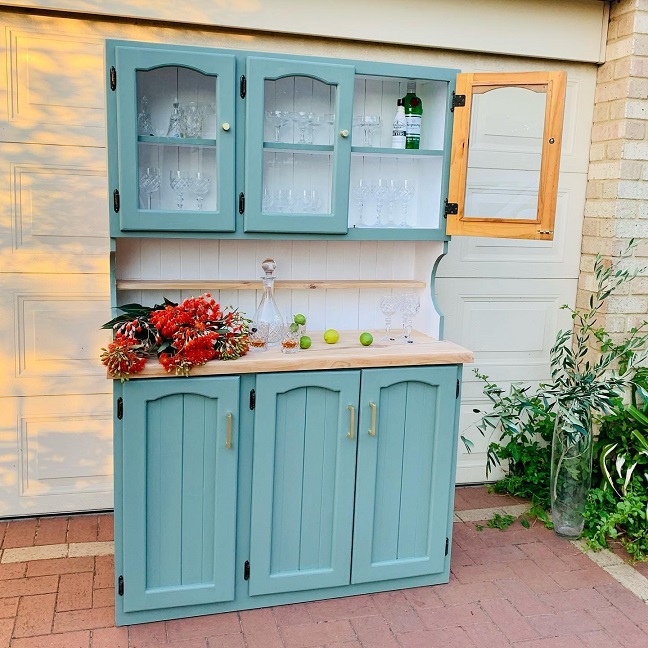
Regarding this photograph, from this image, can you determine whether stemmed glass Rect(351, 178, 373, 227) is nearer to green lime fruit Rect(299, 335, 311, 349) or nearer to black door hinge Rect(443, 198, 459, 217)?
black door hinge Rect(443, 198, 459, 217)

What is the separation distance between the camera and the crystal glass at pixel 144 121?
2682 mm

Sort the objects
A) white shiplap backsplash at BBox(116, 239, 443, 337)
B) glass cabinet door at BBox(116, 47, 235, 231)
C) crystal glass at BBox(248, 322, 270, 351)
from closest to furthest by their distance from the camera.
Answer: glass cabinet door at BBox(116, 47, 235, 231)
crystal glass at BBox(248, 322, 270, 351)
white shiplap backsplash at BBox(116, 239, 443, 337)

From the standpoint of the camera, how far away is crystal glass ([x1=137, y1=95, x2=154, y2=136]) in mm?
2682

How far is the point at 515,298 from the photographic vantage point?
3967mm

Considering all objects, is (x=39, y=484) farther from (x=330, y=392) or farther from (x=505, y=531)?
(x=505, y=531)

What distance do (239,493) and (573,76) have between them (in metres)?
2.79

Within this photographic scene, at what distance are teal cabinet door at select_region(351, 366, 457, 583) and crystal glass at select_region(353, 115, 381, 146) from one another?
3.41ft

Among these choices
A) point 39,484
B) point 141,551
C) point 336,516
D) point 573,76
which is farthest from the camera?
point 573,76

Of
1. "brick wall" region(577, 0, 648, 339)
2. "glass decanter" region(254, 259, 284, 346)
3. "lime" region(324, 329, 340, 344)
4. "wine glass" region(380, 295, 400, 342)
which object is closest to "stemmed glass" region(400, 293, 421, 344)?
"wine glass" region(380, 295, 400, 342)

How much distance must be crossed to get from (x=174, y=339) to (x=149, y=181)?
65 centimetres

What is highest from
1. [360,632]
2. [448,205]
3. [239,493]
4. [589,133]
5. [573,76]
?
[573,76]

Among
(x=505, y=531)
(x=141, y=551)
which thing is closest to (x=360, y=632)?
(x=141, y=551)

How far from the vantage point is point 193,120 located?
2.79m

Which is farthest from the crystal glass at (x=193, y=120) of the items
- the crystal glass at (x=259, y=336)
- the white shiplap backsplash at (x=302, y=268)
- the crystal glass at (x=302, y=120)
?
the crystal glass at (x=259, y=336)
